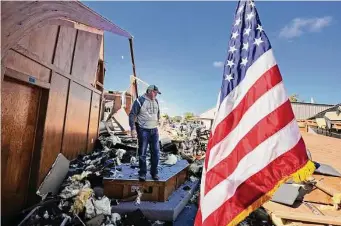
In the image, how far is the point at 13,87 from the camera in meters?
4.18

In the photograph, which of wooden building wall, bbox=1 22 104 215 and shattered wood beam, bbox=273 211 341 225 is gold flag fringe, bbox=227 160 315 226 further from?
wooden building wall, bbox=1 22 104 215

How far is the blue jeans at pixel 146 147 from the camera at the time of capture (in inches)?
207

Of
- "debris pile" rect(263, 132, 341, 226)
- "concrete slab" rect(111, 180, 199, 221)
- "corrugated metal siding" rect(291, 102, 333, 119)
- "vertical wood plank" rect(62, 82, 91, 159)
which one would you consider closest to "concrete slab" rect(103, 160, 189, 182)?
"concrete slab" rect(111, 180, 199, 221)

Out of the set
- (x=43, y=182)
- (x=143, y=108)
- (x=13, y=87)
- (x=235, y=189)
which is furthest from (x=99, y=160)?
(x=235, y=189)

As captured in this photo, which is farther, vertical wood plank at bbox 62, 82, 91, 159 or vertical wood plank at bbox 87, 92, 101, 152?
vertical wood plank at bbox 87, 92, 101, 152

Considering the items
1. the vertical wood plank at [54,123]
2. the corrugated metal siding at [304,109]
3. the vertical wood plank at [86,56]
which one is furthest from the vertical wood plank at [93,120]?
the corrugated metal siding at [304,109]

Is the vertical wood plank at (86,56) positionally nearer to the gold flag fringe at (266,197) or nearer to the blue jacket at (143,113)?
the blue jacket at (143,113)

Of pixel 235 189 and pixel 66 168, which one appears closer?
pixel 235 189

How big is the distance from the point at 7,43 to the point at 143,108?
11.7 feet

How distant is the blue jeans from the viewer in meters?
5.25

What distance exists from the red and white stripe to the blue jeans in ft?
8.94

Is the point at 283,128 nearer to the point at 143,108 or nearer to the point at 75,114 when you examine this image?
the point at 143,108

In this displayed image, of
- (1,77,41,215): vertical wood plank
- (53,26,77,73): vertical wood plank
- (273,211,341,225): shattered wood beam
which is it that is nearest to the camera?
(1,77,41,215): vertical wood plank

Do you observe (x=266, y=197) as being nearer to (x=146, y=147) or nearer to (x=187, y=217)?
(x=187, y=217)
